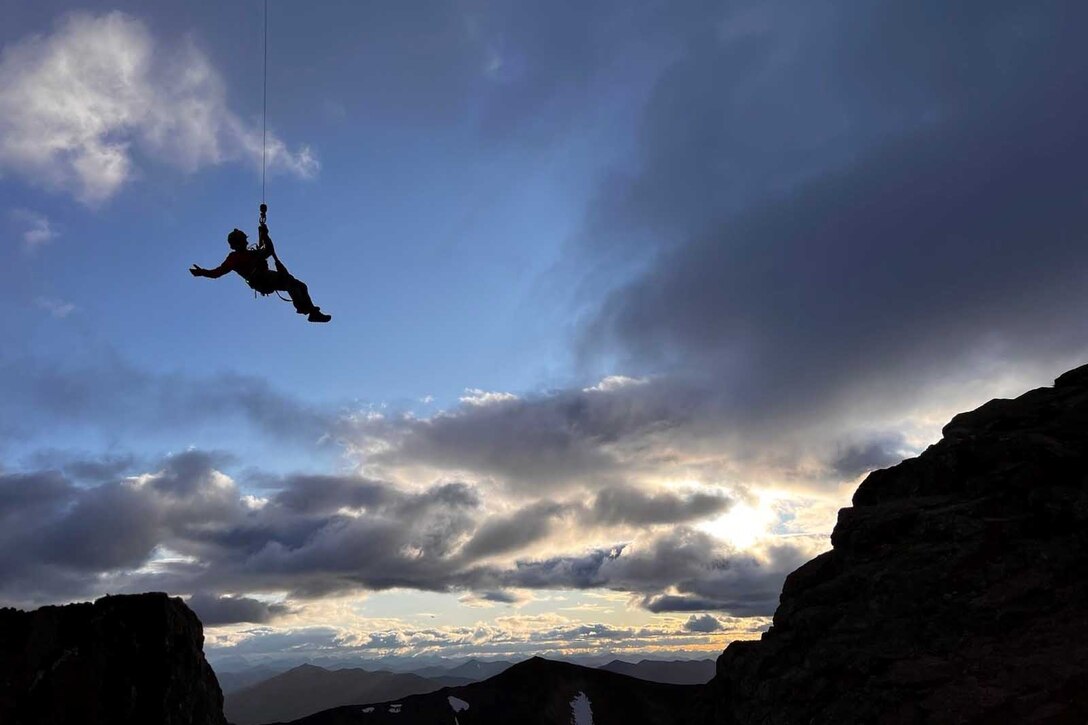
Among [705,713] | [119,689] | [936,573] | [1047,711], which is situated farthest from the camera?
[705,713]

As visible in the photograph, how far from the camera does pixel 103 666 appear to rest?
103 ft

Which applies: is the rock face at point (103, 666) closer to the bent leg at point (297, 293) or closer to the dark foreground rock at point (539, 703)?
the bent leg at point (297, 293)

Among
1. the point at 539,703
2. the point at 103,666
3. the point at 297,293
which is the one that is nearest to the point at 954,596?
the point at 297,293

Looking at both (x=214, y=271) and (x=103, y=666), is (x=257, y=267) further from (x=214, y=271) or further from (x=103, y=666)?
(x=103, y=666)

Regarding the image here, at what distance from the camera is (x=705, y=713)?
4731cm

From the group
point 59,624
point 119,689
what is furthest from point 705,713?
point 59,624

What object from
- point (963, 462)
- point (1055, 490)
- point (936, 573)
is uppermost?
point (963, 462)

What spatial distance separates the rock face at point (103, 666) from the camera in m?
30.2

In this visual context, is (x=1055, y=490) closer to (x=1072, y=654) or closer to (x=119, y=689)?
(x=1072, y=654)

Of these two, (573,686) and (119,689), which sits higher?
(119,689)

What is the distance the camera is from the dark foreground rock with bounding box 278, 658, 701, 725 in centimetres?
12950

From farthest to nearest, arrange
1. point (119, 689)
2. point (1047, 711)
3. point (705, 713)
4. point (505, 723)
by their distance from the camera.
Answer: point (505, 723) < point (705, 713) < point (119, 689) < point (1047, 711)

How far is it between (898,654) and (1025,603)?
18.7 feet

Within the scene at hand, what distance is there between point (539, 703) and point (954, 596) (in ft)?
396
